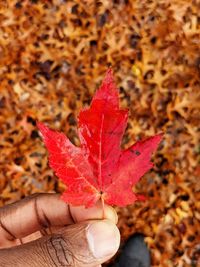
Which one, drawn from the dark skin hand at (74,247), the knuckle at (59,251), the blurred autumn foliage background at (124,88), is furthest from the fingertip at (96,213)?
the blurred autumn foliage background at (124,88)

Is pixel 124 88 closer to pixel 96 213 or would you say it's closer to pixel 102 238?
pixel 96 213

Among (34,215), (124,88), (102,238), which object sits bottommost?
(34,215)

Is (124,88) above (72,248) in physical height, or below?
above

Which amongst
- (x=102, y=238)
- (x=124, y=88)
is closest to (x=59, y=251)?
(x=102, y=238)

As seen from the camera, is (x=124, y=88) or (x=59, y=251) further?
(x=124, y=88)

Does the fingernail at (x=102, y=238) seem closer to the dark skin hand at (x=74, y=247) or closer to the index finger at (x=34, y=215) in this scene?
the dark skin hand at (x=74, y=247)

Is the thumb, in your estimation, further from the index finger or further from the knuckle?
the index finger
